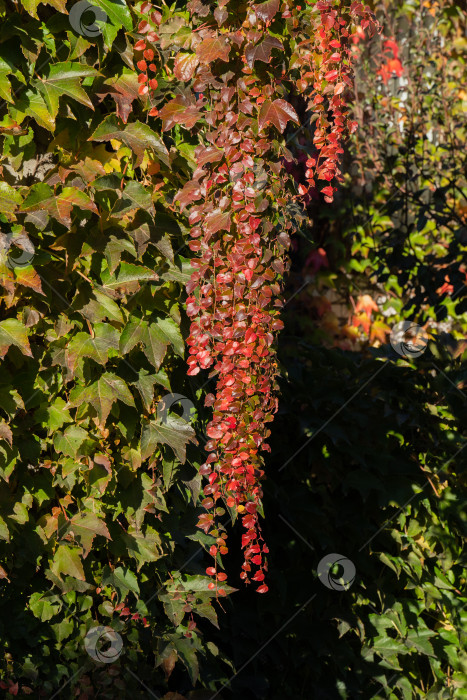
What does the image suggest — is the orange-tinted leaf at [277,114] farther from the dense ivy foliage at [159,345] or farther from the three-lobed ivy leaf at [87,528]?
the three-lobed ivy leaf at [87,528]

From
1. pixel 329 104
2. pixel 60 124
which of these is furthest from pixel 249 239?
pixel 60 124

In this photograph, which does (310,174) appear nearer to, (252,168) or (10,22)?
(252,168)

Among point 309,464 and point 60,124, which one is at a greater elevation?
point 60,124

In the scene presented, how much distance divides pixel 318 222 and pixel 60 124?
9.36 feet

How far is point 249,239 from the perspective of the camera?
62.3 inches

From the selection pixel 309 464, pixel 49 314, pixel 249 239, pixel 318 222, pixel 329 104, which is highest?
pixel 329 104
